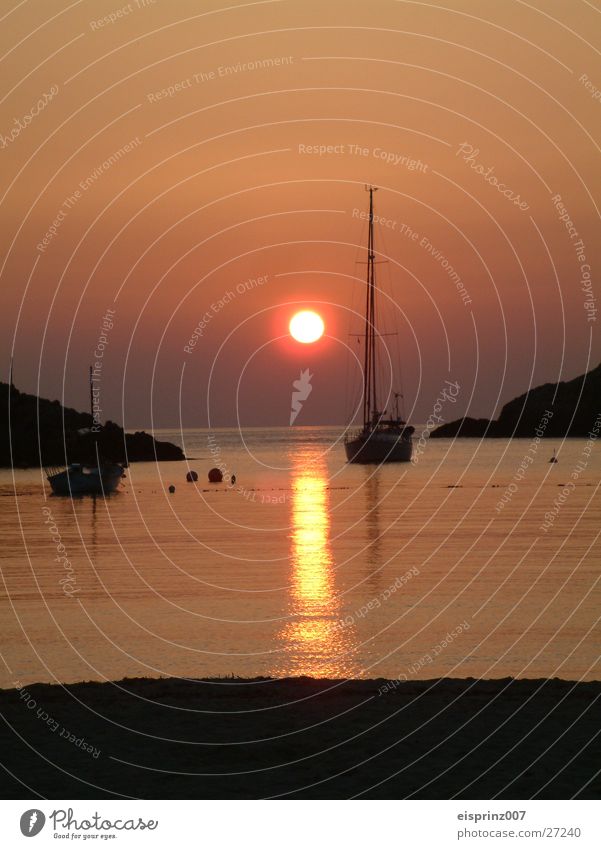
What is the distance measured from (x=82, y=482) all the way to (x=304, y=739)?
85.0 m

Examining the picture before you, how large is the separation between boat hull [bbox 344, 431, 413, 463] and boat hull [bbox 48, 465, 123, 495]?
91.2ft

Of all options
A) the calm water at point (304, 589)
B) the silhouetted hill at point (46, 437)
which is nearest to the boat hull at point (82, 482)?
the calm water at point (304, 589)

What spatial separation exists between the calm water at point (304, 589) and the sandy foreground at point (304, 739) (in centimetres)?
481

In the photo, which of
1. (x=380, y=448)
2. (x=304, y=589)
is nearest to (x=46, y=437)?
(x=380, y=448)

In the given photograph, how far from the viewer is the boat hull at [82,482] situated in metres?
96.4

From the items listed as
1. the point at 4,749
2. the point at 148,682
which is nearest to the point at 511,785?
the point at 4,749

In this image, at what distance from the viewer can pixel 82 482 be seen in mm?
96562

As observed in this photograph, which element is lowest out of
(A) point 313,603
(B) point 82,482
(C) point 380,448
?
(B) point 82,482

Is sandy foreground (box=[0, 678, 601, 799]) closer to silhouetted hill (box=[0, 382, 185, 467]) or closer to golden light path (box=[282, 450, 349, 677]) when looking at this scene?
golden light path (box=[282, 450, 349, 677])

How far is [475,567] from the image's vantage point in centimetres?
4172

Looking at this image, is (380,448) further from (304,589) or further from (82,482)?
(304,589)

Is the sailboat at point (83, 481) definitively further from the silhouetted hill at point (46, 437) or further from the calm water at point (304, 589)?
the silhouetted hill at point (46, 437)

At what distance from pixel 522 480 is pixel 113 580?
251 ft

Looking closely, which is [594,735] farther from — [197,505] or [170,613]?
[197,505]
